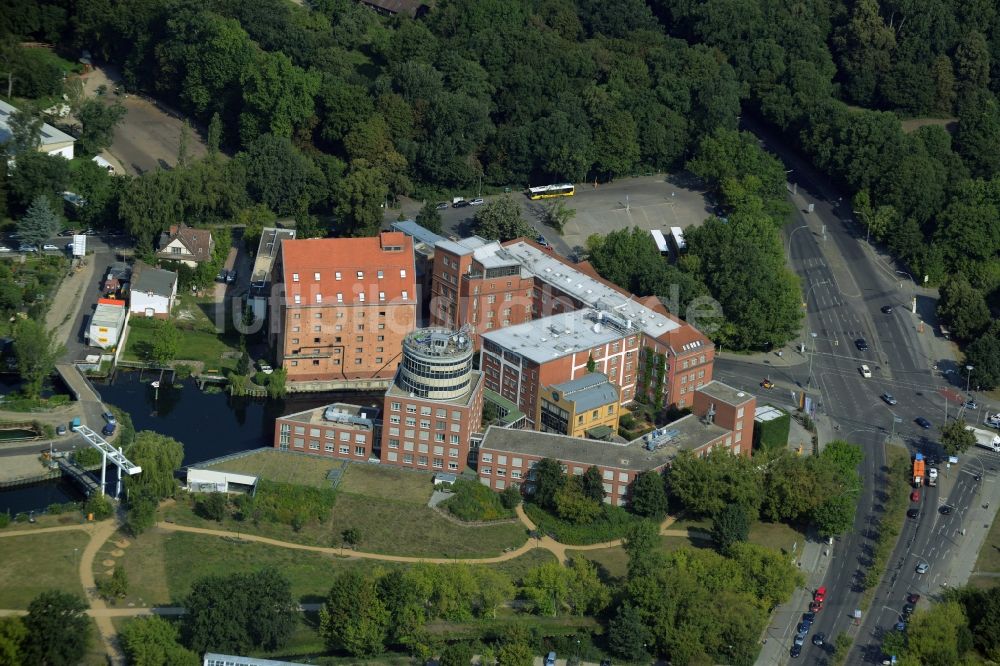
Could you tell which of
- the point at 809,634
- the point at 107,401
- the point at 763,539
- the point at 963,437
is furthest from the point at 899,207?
the point at 107,401

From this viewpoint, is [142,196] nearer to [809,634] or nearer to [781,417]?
[781,417]

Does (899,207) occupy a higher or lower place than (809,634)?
higher

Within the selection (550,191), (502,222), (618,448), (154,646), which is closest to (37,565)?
(154,646)

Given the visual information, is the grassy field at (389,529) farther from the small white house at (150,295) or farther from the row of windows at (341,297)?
the small white house at (150,295)

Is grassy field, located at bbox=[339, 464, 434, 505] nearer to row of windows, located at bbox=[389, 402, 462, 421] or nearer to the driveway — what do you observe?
row of windows, located at bbox=[389, 402, 462, 421]

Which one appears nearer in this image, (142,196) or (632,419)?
(632,419)

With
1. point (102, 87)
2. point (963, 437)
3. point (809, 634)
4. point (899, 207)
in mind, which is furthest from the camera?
point (102, 87)
